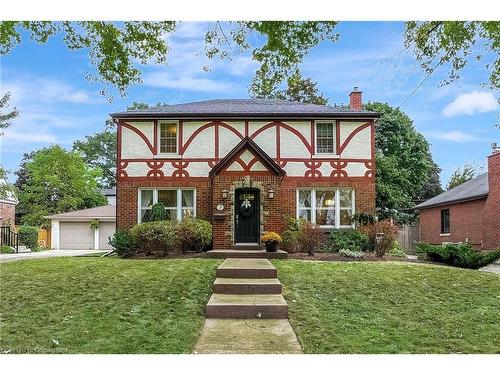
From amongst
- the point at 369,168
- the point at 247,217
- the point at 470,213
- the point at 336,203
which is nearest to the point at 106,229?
the point at 247,217

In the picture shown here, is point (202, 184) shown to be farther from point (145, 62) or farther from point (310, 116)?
point (145, 62)

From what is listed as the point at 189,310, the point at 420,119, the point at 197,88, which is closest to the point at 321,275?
the point at 189,310

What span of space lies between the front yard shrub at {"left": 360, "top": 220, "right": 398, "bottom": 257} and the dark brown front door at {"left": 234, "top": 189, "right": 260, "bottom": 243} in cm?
261

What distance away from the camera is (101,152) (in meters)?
12.7

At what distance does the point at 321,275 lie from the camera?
7156mm

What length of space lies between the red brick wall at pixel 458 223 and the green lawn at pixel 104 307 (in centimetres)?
1028

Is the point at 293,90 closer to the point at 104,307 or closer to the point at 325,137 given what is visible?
the point at 325,137

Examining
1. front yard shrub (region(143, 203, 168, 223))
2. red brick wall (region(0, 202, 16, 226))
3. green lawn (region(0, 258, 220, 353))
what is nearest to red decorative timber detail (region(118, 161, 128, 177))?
front yard shrub (region(143, 203, 168, 223))

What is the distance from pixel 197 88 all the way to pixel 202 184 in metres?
4.17

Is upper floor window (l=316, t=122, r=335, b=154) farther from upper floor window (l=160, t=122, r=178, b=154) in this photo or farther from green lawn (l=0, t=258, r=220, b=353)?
green lawn (l=0, t=258, r=220, b=353)

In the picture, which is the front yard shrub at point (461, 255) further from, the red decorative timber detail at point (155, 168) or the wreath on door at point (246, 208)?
the red decorative timber detail at point (155, 168)

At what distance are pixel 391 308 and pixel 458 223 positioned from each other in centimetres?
1136

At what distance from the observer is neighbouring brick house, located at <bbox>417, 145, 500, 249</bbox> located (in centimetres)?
1362
